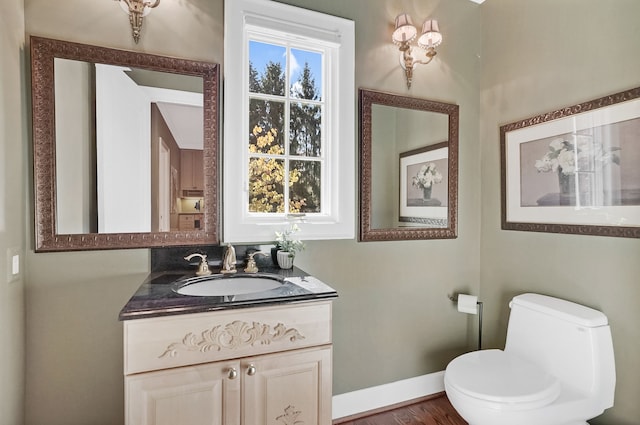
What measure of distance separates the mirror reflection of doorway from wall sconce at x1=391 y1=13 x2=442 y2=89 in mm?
1506

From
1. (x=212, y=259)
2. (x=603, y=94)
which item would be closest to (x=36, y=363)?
(x=212, y=259)

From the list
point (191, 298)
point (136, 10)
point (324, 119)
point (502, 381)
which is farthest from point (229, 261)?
point (502, 381)

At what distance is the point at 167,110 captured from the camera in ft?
5.42

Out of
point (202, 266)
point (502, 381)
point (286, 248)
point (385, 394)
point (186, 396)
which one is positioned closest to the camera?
point (186, 396)

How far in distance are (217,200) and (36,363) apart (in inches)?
41.6

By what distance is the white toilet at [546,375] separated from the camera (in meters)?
1.39

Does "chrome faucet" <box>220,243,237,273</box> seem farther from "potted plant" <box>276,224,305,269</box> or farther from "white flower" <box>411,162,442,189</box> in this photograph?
"white flower" <box>411,162,442,189</box>

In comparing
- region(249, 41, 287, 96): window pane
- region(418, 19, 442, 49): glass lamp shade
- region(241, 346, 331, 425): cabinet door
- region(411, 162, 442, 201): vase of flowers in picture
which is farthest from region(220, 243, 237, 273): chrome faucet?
region(418, 19, 442, 49): glass lamp shade

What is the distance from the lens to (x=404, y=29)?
1.98 m

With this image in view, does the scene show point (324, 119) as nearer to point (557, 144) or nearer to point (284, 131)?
point (284, 131)

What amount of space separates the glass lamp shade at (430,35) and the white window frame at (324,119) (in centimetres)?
46

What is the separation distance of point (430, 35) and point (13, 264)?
7.98ft

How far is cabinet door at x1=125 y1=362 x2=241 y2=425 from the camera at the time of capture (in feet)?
3.66

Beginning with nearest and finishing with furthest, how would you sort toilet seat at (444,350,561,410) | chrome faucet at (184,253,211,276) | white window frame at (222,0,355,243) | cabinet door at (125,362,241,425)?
cabinet door at (125,362,241,425), toilet seat at (444,350,561,410), chrome faucet at (184,253,211,276), white window frame at (222,0,355,243)
